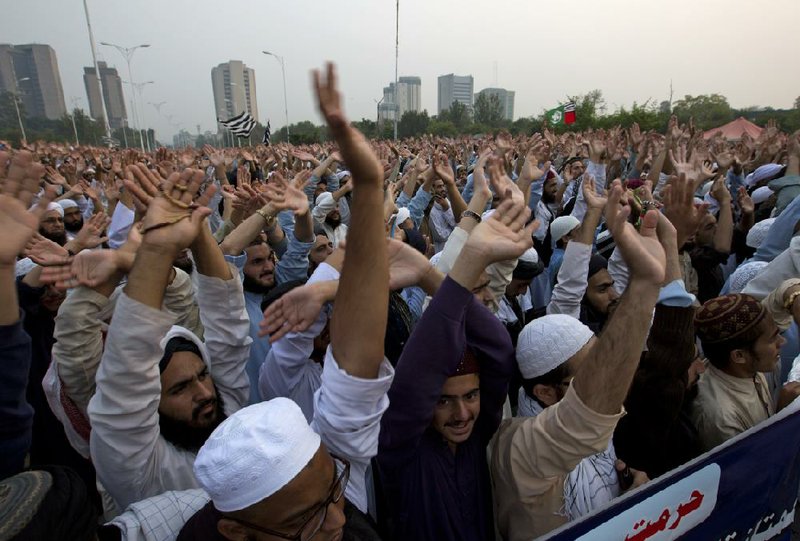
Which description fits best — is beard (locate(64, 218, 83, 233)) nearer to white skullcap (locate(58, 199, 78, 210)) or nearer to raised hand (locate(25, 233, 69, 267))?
white skullcap (locate(58, 199, 78, 210))

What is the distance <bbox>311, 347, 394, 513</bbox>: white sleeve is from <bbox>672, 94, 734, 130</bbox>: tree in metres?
58.8

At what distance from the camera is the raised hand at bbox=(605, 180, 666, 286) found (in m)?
1.48

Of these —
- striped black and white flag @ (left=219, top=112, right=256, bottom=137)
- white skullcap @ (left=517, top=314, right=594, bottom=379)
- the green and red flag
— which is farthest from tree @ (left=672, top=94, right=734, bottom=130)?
white skullcap @ (left=517, top=314, right=594, bottom=379)

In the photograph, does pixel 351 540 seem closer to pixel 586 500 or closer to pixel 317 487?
pixel 317 487

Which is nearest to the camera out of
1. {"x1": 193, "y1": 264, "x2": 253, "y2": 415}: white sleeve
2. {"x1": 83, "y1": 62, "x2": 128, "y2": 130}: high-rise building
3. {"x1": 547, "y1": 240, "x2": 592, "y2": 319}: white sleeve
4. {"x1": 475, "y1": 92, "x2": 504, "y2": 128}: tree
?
{"x1": 193, "y1": 264, "x2": 253, "y2": 415}: white sleeve

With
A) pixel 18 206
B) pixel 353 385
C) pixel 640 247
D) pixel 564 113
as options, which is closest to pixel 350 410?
pixel 353 385

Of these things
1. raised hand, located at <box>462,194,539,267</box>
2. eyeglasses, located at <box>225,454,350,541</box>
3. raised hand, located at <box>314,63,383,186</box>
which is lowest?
eyeglasses, located at <box>225,454,350,541</box>

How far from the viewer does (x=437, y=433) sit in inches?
68.1

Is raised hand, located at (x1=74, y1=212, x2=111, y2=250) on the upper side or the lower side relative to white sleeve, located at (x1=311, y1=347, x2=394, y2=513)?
upper

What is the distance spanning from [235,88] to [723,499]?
98.7m

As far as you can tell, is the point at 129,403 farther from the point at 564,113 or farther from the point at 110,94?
the point at 110,94

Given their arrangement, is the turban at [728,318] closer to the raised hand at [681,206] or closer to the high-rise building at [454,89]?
the raised hand at [681,206]

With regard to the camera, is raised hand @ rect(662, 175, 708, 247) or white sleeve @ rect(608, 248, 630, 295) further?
white sleeve @ rect(608, 248, 630, 295)

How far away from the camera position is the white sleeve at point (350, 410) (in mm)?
1379
